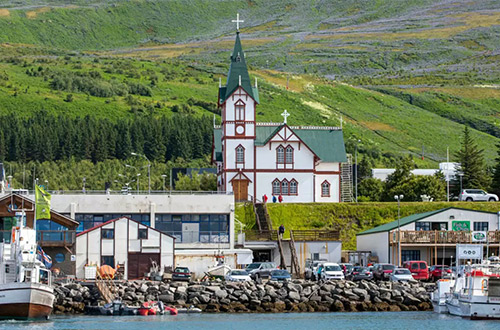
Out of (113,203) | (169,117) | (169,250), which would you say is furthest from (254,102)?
(169,117)

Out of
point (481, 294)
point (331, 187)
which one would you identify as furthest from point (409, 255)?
point (331, 187)

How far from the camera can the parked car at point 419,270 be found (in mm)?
71500

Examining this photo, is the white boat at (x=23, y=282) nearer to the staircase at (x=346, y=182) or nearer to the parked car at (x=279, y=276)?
the parked car at (x=279, y=276)

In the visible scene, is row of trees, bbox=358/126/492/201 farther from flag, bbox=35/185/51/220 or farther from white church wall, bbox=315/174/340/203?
flag, bbox=35/185/51/220

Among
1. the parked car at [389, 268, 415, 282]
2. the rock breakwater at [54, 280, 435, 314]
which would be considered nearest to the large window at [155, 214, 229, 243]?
the rock breakwater at [54, 280, 435, 314]

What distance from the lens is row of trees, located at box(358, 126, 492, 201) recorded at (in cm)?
10731

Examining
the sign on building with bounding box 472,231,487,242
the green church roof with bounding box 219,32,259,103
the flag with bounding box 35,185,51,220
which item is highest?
the green church roof with bounding box 219,32,259,103

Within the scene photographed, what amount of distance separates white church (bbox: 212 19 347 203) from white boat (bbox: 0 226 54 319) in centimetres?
4219

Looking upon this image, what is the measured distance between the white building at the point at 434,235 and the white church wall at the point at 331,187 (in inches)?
716

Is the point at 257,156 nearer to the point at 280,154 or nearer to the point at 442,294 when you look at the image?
the point at 280,154

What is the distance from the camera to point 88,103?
196250 mm

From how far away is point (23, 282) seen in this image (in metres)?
57.1

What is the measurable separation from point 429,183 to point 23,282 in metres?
59.2

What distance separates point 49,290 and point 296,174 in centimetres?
4725
